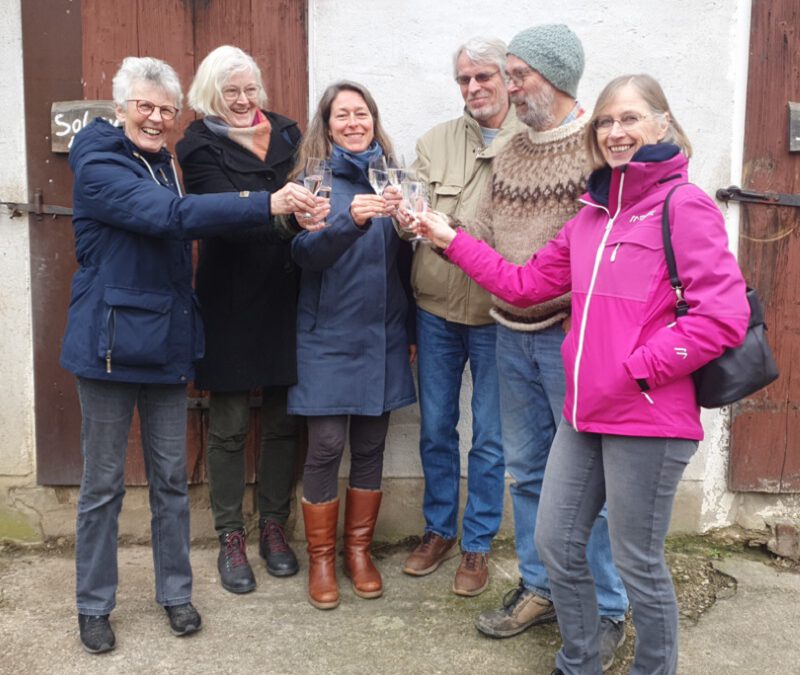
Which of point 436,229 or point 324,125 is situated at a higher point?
point 324,125

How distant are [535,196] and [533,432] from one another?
842 mm

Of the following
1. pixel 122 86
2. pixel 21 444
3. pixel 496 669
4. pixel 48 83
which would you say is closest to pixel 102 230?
pixel 122 86

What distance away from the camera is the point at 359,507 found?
3.59 meters

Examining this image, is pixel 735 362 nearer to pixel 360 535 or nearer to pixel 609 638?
pixel 609 638

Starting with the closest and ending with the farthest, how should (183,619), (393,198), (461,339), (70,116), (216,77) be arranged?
(393,198), (183,619), (216,77), (461,339), (70,116)

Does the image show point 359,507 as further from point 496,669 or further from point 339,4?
point 339,4

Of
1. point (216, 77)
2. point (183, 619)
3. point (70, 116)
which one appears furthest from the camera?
point (70, 116)

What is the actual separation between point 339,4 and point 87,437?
2119mm

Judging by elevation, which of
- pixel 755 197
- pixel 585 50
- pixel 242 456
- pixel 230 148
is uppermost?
pixel 585 50

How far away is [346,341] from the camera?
11.1 feet

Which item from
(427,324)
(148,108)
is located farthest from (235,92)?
(427,324)

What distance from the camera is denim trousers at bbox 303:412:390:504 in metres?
3.43

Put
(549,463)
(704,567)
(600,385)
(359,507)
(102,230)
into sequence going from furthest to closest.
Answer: (704,567)
(359,507)
(102,230)
(549,463)
(600,385)

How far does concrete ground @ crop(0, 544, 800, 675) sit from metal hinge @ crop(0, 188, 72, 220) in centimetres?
156
